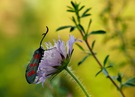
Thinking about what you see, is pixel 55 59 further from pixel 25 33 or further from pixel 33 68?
pixel 25 33

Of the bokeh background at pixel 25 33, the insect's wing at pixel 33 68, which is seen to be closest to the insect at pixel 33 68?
the insect's wing at pixel 33 68

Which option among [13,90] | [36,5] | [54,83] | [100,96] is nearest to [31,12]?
[36,5]

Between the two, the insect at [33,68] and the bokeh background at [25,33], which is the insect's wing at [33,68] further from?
the bokeh background at [25,33]

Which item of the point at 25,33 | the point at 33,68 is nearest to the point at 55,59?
the point at 33,68

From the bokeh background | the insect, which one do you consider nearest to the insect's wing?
the insect

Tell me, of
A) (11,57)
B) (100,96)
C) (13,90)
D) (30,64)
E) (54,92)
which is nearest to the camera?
(30,64)

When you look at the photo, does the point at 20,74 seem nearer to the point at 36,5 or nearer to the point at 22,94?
the point at 22,94

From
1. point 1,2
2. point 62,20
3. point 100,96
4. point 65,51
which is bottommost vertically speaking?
point 100,96

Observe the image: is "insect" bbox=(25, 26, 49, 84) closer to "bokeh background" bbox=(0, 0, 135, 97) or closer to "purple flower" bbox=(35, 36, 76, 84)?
"purple flower" bbox=(35, 36, 76, 84)
